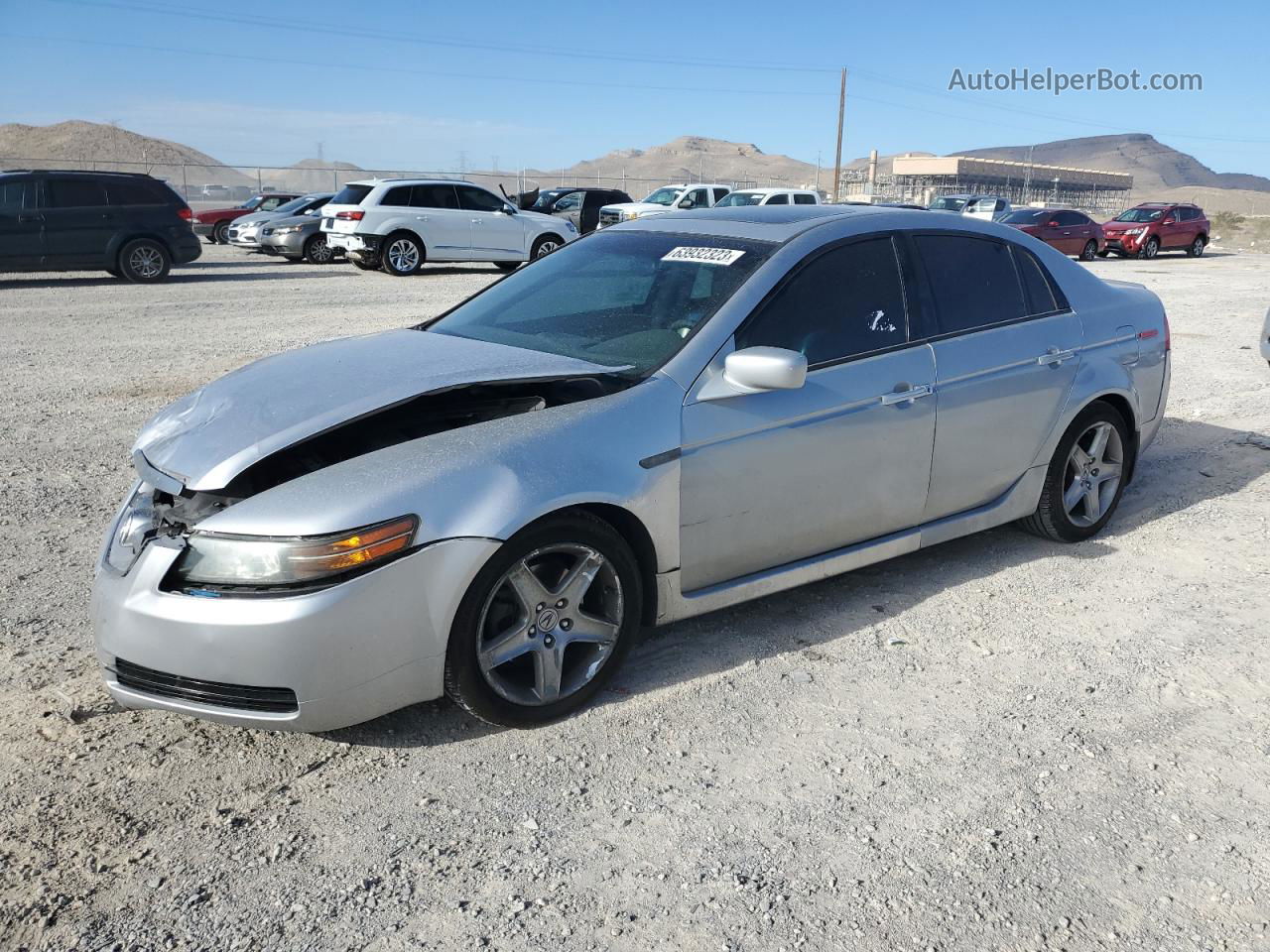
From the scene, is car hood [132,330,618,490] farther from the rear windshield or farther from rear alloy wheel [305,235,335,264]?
rear alloy wheel [305,235,335,264]

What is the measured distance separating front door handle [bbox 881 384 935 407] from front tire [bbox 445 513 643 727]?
1325mm

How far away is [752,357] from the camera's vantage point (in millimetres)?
3787

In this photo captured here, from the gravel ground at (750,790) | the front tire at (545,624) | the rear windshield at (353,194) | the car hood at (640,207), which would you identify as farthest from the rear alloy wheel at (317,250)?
the front tire at (545,624)

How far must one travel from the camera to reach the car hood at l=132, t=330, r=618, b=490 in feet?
11.2

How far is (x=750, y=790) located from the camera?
324 centimetres

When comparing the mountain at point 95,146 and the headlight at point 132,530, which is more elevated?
the mountain at point 95,146

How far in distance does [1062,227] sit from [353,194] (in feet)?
60.0

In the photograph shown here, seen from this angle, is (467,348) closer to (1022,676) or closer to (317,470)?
(317,470)

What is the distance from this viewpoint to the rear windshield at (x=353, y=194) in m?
21.0

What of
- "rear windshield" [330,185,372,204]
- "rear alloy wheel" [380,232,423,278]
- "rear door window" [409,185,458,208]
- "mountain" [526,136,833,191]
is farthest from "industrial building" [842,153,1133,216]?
"rear alloy wheel" [380,232,423,278]

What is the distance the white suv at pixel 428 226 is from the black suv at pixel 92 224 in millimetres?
2845

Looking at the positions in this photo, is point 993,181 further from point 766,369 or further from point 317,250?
point 766,369

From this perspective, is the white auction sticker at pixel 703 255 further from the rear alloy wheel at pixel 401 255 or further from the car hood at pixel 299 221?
the car hood at pixel 299 221

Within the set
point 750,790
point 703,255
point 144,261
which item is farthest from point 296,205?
point 750,790
